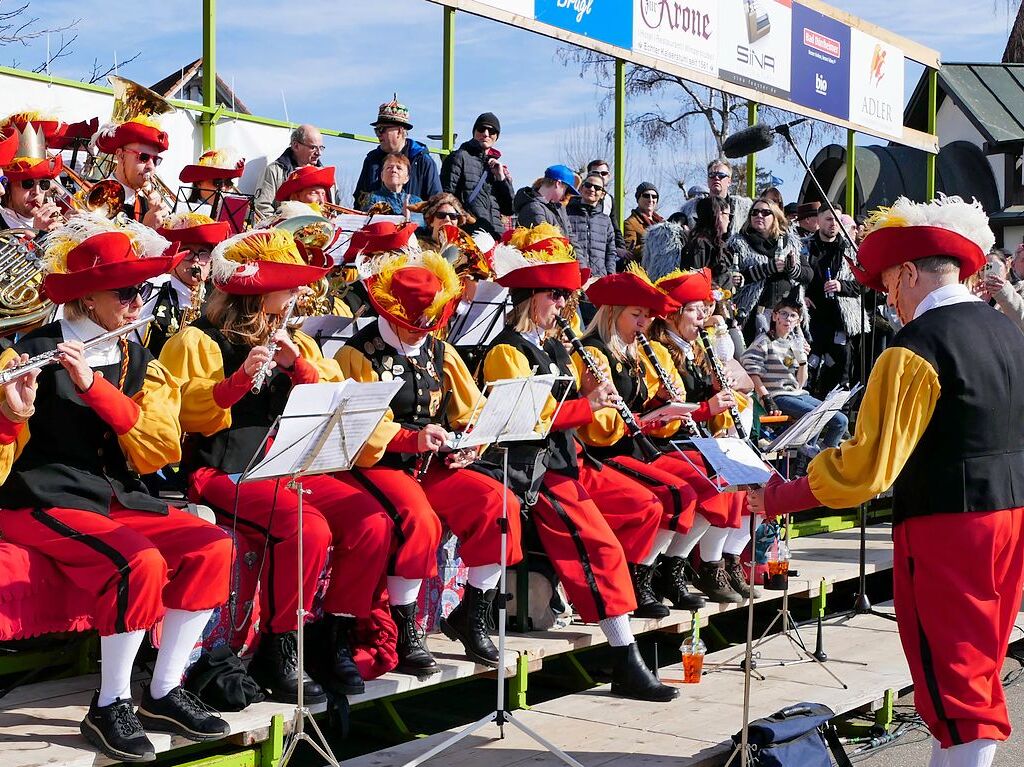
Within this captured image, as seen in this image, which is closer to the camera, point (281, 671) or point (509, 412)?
point (509, 412)

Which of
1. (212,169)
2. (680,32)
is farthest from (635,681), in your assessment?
(680,32)

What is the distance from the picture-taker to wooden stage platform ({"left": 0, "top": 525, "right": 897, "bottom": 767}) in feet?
14.2

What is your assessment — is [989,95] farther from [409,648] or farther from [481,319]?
[409,648]

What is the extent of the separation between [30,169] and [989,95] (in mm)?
21025

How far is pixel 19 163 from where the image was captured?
585 centimetres

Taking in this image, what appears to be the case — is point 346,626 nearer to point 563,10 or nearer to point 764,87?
point 563,10

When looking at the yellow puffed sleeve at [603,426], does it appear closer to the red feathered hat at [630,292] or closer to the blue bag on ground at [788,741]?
the red feathered hat at [630,292]

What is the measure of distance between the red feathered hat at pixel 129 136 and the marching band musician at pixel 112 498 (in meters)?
2.03

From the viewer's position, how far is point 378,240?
6289 millimetres

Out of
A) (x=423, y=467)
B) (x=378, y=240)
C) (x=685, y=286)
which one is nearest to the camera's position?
(x=423, y=467)

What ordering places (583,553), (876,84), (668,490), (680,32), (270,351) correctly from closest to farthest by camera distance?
(270,351) < (583,553) < (668,490) < (680,32) < (876,84)

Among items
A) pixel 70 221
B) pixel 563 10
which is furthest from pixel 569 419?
pixel 563 10

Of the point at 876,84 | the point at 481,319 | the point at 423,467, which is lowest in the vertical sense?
the point at 423,467

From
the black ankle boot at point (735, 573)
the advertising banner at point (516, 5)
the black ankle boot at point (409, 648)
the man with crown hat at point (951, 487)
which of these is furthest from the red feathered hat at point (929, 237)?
the advertising banner at point (516, 5)
